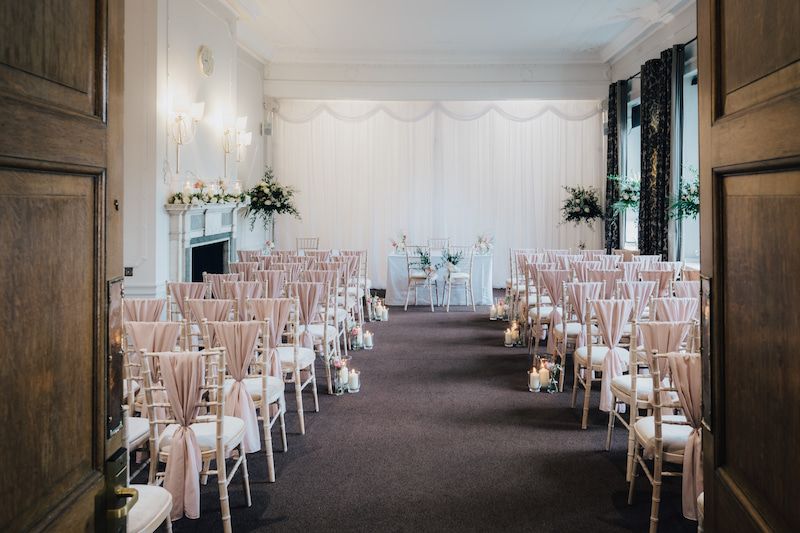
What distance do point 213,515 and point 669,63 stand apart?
318 inches

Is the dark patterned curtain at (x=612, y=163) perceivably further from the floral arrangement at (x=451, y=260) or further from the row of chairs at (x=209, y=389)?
the row of chairs at (x=209, y=389)

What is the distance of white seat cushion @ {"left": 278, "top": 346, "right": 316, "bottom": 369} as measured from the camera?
467 centimetres

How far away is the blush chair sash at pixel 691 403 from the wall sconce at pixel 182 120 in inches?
229

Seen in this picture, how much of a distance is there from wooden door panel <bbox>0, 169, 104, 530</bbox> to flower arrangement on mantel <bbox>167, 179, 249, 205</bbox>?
594 centimetres

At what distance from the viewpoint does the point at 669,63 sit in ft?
28.2

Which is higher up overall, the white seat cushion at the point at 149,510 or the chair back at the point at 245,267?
the chair back at the point at 245,267

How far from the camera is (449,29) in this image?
32.8ft

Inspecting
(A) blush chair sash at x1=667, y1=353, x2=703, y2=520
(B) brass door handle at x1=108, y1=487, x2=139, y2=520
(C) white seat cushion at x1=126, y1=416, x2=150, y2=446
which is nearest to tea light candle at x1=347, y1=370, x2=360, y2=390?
(C) white seat cushion at x1=126, y1=416, x2=150, y2=446

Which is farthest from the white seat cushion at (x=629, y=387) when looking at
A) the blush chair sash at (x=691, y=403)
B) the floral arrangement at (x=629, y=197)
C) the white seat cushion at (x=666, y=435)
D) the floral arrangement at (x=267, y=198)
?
the floral arrangement at (x=267, y=198)

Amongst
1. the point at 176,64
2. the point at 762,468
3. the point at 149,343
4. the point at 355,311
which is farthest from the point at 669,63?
the point at 762,468

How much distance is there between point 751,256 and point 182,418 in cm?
261

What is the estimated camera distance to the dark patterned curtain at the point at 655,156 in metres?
8.72

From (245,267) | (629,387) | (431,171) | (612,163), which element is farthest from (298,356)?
(431,171)

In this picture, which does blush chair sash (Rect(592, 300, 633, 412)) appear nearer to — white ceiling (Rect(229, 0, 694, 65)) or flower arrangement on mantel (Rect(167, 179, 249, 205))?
flower arrangement on mantel (Rect(167, 179, 249, 205))
